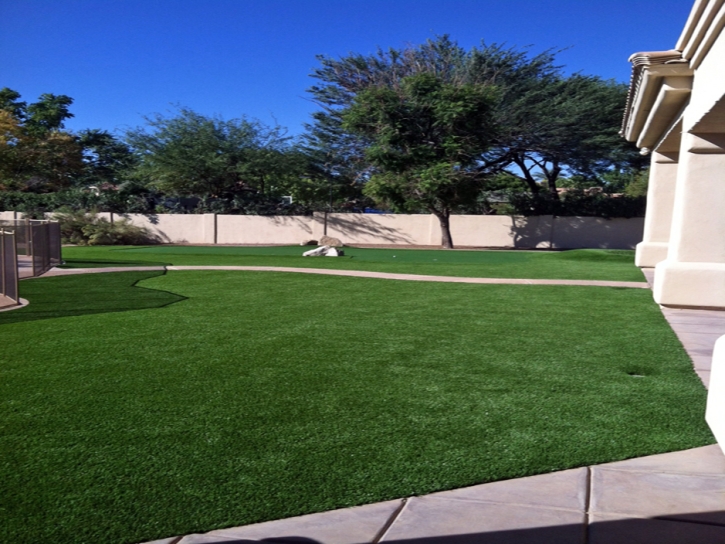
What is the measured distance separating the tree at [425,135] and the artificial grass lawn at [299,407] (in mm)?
18216

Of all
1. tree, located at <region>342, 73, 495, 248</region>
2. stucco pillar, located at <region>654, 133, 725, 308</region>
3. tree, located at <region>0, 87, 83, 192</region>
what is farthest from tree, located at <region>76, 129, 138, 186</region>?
stucco pillar, located at <region>654, 133, 725, 308</region>

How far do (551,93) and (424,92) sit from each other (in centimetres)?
887

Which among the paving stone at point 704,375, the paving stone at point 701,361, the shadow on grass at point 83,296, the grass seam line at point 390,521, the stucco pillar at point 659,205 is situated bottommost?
the shadow on grass at point 83,296

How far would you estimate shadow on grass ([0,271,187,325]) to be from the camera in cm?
1025

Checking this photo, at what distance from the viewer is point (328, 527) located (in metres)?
3.58

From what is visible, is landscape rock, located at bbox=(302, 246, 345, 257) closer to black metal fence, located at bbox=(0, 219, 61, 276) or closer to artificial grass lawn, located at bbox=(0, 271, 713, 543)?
black metal fence, located at bbox=(0, 219, 61, 276)

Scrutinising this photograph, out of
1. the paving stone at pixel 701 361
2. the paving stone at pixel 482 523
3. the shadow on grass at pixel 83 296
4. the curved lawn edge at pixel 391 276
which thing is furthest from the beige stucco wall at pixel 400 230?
the paving stone at pixel 482 523

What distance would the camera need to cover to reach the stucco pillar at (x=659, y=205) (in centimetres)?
1565

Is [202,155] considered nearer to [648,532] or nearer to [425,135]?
[425,135]

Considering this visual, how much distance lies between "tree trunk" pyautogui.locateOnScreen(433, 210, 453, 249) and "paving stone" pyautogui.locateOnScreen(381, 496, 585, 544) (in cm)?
2742

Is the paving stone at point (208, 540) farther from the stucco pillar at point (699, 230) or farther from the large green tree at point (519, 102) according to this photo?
the large green tree at point (519, 102)

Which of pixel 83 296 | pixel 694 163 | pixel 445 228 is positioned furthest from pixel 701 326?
pixel 445 228

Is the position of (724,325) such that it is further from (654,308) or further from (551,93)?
(551,93)

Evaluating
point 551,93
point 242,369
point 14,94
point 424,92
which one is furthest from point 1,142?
point 242,369
